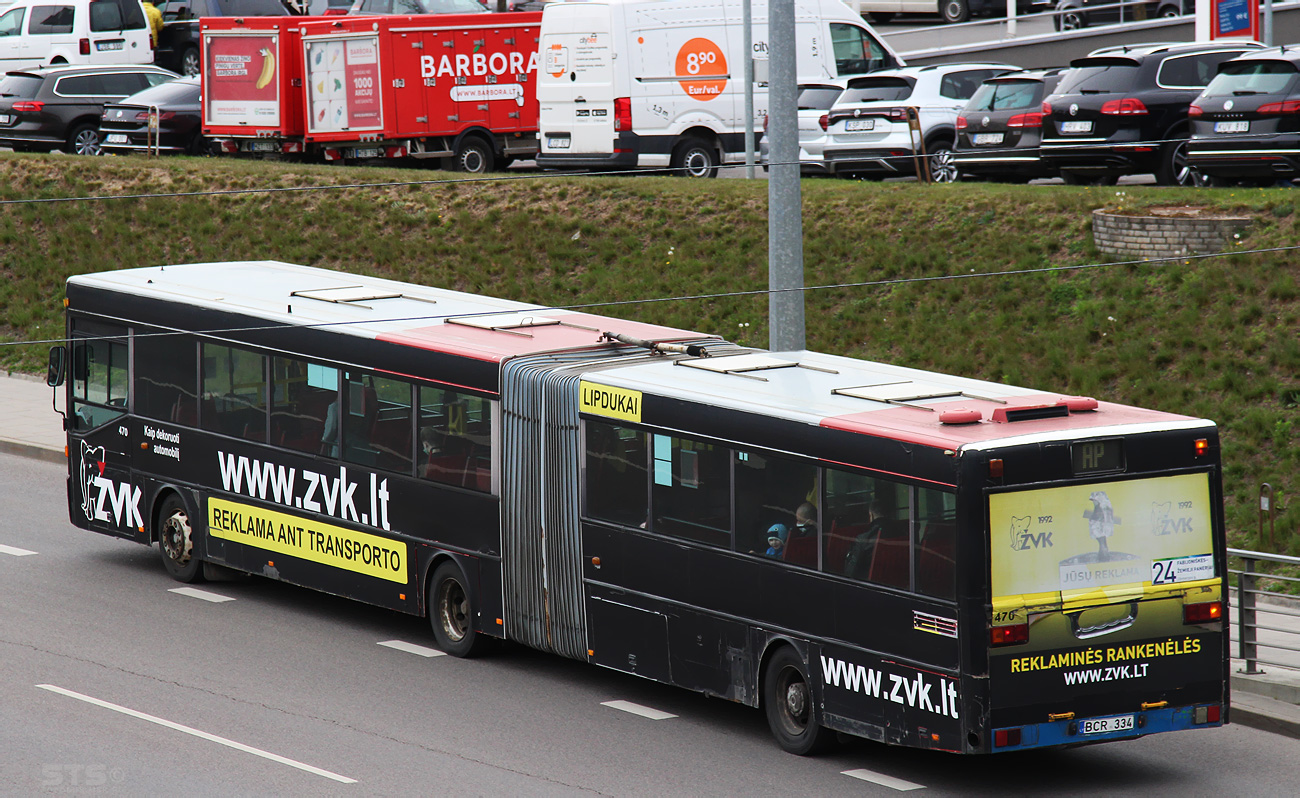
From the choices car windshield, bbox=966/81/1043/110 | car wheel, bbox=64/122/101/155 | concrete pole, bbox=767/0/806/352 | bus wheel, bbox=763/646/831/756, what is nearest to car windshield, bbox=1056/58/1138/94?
car windshield, bbox=966/81/1043/110

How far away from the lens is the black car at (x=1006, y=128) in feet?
74.5

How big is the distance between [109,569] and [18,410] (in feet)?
29.0

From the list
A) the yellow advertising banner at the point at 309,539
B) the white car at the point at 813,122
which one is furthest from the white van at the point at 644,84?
the yellow advertising banner at the point at 309,539

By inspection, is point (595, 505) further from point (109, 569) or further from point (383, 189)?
point (383, 189)

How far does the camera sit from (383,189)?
90.7ft

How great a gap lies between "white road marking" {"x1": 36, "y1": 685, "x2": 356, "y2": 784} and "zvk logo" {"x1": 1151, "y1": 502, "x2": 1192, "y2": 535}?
5.02m

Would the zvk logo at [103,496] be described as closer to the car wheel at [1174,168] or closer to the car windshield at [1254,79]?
the car windshield at [1254,79]

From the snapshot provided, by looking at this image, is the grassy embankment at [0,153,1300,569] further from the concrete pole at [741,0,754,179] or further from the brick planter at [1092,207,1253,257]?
the concrete pole at [741,0,754,179]

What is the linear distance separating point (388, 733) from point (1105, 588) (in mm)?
4690

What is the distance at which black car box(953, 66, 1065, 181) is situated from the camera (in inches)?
894

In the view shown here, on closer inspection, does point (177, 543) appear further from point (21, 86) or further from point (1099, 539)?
point (21, 86)

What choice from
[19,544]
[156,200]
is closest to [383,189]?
[156,200]

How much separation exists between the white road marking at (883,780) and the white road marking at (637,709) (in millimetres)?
1788

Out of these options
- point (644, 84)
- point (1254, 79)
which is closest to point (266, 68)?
point (644, 84)
